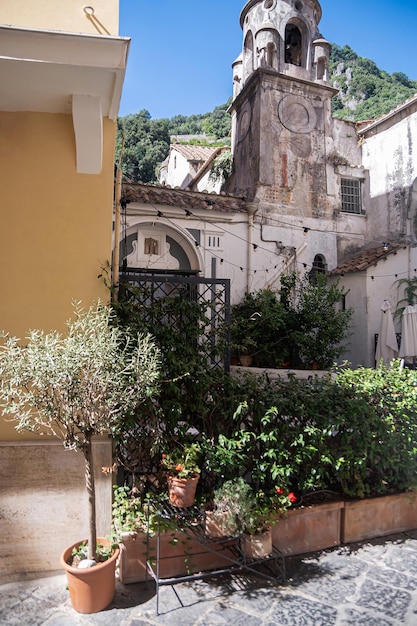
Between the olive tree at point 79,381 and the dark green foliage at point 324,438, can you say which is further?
the dark green foliage at point 324,438

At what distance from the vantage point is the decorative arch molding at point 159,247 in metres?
11.8

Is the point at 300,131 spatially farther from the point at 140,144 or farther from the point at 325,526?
the point at 140,144

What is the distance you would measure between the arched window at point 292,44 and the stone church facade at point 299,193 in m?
0.03

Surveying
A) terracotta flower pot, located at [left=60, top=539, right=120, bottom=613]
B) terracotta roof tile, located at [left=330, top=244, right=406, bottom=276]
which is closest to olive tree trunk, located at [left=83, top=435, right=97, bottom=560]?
terracotta flower pot, located at [left=60, top=539, right=120, bottom=613]

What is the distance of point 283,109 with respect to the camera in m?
14.0

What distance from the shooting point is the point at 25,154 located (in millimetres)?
4145

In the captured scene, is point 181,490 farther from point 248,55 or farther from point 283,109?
point 248,55

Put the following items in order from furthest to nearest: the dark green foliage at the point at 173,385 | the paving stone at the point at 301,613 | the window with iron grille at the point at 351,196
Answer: the window with iron grille at the point at 351,196 → the dark green foliage at the point at 173,385 → the paving stone at the point at 301,613

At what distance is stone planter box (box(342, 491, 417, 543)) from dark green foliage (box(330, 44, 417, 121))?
2876 centimetres

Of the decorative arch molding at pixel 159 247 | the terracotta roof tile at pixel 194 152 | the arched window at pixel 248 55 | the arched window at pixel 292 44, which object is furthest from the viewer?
the terracotta roof tile at pixel 194 152

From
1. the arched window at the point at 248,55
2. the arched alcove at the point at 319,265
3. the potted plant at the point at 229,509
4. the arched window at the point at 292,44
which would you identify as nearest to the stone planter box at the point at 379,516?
the potted plant at the point at 229,509

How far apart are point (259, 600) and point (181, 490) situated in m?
1.05

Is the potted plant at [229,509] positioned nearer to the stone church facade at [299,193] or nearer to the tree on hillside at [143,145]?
the stone church facade at [299,193]

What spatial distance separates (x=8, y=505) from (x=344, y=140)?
15.9 m
